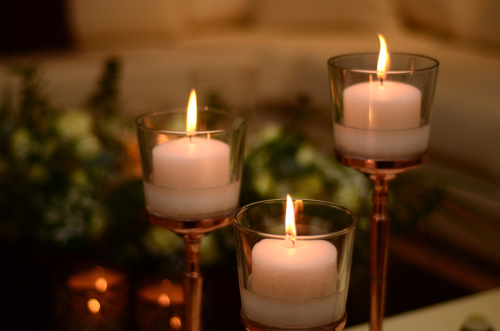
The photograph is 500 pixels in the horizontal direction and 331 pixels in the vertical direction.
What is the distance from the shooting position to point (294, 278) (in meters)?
0.42

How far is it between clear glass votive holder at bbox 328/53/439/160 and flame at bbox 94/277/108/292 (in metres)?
0.61

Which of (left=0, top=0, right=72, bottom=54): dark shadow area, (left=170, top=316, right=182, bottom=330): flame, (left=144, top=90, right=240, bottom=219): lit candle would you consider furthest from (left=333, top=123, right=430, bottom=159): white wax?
(left=0, top=0, right=72, bottom=54): dark shadow area

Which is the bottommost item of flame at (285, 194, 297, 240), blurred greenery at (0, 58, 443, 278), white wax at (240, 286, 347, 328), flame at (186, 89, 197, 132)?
blurred greenery at (0, 58, 443, 278)

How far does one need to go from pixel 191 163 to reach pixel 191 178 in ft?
0.05

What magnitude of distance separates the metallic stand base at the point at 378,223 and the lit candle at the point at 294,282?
4.9 inches

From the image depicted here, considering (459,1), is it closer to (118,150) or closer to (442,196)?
(442,196)

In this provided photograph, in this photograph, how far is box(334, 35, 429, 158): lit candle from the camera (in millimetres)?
513

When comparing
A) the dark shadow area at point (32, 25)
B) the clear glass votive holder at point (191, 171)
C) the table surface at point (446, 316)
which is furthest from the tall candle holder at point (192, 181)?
the dark shadow area at point (32, 25)

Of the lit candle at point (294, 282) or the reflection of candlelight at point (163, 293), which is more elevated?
the lit candle at point (294, 282)

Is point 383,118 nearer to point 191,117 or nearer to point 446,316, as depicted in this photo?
point 191,117

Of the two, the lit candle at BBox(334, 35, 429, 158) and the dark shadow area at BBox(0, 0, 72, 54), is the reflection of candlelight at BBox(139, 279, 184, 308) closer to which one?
the lit candle at BBox(334, 35, 429, 158)

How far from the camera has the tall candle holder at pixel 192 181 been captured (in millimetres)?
496

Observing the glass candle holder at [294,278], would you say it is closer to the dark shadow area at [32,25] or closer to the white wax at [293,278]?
the white wax at [293,278]

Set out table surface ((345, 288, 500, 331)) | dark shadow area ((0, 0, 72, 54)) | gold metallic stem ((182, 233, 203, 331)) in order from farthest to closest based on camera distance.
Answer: dark shadow area ((0, 0, 72, 54))
table surface ((345, 288, 500, 331))
gold metallic stem ((182, 233, 203, 331))
